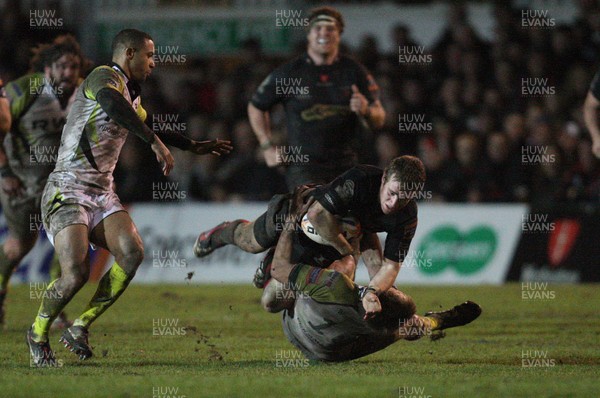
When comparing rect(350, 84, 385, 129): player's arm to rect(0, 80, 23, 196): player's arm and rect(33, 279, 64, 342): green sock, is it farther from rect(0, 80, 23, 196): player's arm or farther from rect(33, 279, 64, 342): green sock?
rect(33, 279, 64, 342): green sock

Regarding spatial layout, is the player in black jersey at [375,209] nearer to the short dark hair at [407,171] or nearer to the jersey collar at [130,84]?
the short dark hair at [407,171]

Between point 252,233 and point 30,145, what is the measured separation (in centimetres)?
244

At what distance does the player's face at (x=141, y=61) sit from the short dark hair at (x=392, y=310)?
7.99 ft

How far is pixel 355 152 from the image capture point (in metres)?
11.0

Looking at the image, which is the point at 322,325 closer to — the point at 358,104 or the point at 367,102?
the point at 358,104

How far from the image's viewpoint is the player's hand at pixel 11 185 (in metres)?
10.5

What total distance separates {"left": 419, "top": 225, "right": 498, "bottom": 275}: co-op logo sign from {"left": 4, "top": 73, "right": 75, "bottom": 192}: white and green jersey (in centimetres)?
673

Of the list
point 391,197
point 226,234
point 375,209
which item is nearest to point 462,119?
point 226,234

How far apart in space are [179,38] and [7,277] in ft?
32.6

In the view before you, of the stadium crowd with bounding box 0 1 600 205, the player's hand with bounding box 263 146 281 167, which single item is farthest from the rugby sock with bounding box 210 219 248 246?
the stadium crowd with bounding box 0 1 600 205

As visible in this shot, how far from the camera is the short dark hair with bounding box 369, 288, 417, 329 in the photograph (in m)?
8.04

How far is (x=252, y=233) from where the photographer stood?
32.2 ft

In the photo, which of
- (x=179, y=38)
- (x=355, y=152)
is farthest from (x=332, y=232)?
(x=179, y=38)

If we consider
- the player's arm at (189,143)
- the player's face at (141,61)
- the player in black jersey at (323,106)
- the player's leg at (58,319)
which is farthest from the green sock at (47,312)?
the player in black jersey at (323,106)
